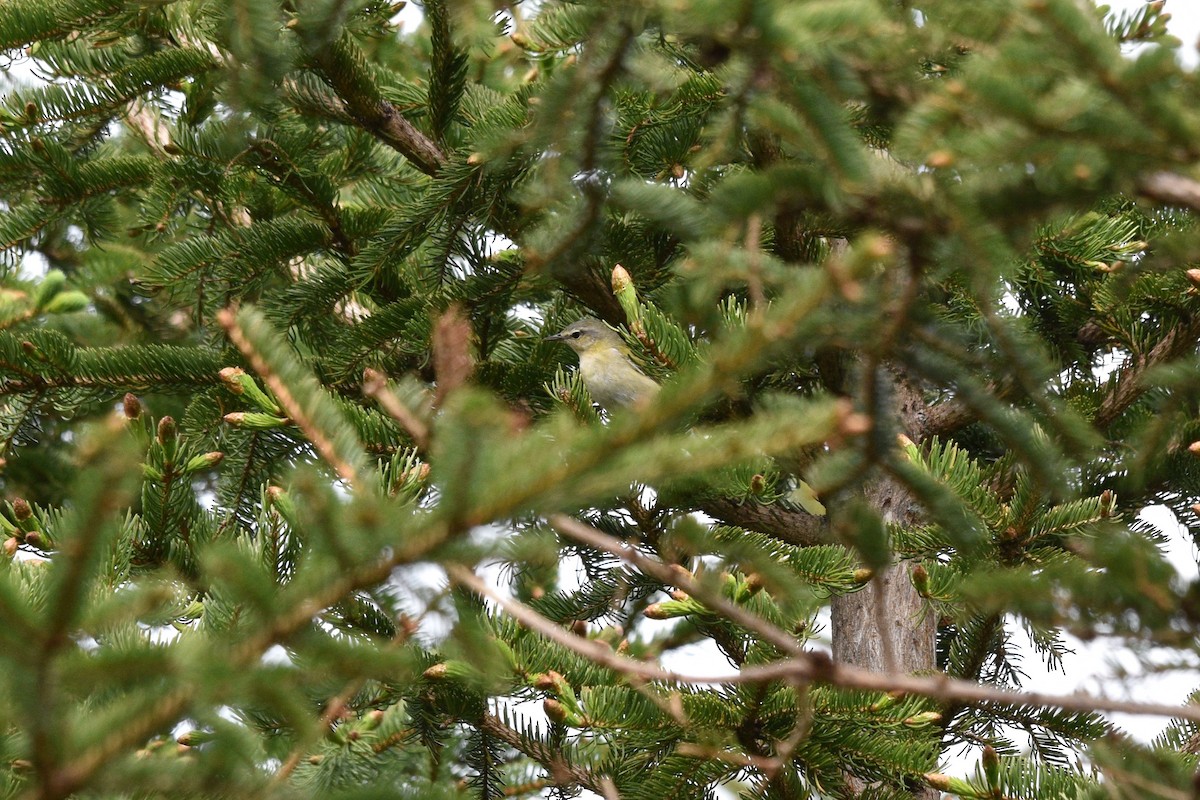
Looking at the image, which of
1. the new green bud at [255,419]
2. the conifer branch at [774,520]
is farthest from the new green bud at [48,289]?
the conifer branch at [774,520]

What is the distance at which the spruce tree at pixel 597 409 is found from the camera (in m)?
1.09

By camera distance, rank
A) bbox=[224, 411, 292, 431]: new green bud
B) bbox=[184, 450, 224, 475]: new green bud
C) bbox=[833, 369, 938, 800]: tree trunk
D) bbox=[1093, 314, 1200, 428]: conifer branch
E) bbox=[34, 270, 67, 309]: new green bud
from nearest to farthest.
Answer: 1. bbox=[224, 411, 292, 431]: new green bud
2. bbox=[184, 450, 224, 475]: new green bud
3. bbox=[34, 270, 67, 309]: new green bud
4. bbox=[1093, 314, 1200, 428]: conifer branch
5. bbox=[833, 369, 938, 800]: tree trunk

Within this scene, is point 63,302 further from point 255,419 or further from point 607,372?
point 607,372

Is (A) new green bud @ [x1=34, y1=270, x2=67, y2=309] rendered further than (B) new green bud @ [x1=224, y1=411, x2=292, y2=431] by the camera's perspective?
Yes

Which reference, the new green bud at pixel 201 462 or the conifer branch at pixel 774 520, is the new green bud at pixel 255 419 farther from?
the conifer branch at pixel 774 520

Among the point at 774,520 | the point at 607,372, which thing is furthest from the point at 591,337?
the point at 774,520

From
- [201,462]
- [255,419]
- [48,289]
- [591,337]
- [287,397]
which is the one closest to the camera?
[287,397]

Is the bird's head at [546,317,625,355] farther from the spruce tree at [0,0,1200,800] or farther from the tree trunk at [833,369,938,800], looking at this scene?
the tree trunk at [833,369,938,800]

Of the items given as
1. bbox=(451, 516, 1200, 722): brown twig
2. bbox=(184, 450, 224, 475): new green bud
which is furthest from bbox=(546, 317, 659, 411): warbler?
bbox=(451, 516, 1200, 722): brown twig

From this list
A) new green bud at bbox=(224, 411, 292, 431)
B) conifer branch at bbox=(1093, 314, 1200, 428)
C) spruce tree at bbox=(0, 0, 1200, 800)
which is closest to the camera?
spruce tree at bbox=(0, 0, 1200, 800)

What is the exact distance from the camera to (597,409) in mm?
3154

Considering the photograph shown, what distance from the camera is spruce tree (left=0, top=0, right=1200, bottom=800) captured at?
43.0 inches

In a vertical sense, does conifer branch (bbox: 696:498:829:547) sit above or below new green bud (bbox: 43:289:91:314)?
below

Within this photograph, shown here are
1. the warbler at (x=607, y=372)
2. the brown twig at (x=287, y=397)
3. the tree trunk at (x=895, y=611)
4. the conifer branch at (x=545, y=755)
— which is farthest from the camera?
the warbler at (x=607, y=372)
